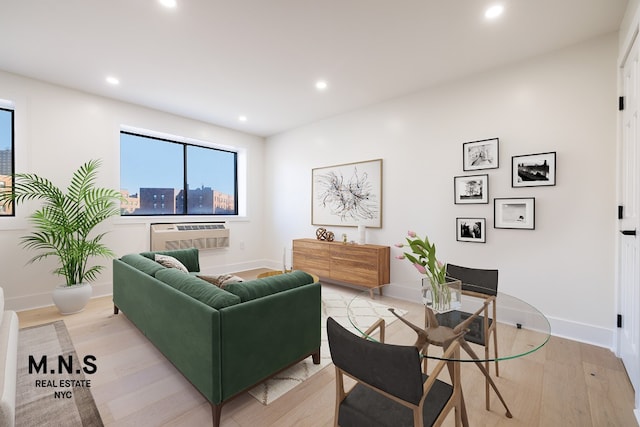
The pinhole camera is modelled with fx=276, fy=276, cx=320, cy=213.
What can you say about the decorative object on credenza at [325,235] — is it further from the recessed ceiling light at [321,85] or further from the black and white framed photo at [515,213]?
the black and white framed photo at [515,213]

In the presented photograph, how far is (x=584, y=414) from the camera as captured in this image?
1.68 meters

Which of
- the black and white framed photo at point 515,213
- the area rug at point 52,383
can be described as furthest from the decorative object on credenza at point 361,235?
the area rug at point 52,383

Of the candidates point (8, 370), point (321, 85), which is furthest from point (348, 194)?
point (8, 370)

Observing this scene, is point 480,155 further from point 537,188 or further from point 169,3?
point 169,3

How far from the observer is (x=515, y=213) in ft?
9.74

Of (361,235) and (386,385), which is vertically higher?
(361,235)

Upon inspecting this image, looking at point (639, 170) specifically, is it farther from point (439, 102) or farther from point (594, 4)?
point (439, 102)

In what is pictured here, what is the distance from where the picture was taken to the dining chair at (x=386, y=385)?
0.96 meters

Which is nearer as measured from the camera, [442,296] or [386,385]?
[386,385]

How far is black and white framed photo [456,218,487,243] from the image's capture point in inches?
125

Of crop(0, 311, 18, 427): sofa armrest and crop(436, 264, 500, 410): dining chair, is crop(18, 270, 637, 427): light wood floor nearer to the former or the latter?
crop(436, 264, 500, 410): dining chair

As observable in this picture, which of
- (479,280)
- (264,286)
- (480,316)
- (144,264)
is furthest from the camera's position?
(144,264)

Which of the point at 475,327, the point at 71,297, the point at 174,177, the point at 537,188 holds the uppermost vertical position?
the point at 174,177

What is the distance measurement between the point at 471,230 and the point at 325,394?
8.05ft
